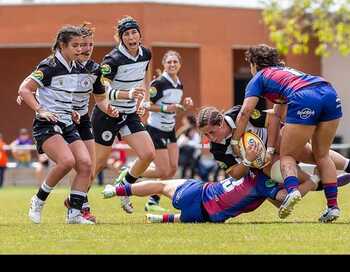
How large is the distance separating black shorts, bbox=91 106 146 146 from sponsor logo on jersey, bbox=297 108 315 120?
2.90m

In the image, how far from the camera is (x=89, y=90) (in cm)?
1156

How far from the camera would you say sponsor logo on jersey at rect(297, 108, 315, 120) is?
33.9 ft

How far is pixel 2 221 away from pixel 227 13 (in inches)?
1096

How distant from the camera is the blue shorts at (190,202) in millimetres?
10719

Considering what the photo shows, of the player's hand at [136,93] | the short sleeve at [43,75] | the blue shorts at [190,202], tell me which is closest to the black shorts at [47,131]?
the short sleeve at [43,75]

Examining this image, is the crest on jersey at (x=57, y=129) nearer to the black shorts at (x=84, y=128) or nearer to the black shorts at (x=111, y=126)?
the black shorts at (x=84, y=128)

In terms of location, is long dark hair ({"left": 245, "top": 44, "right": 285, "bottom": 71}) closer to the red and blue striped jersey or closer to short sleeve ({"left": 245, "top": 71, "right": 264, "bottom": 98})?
short sleeve ({"left": 245, "top": 71, "right": 264, "bottom": 98})

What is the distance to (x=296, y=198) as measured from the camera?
1003 centimetres

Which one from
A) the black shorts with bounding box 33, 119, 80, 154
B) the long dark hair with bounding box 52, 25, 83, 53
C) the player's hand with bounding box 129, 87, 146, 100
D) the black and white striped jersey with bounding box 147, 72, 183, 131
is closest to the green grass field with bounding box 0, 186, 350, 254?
the black shorts with bounding box 33, 119, 80, 154

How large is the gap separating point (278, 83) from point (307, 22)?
79.5ft

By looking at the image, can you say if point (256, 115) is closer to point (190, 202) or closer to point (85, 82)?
point (190, 202)

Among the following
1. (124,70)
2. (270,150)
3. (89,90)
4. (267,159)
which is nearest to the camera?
(267,159)

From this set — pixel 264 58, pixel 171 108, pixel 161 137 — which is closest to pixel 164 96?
pixel 171 108

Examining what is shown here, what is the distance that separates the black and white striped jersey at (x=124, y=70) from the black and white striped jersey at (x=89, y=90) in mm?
811
